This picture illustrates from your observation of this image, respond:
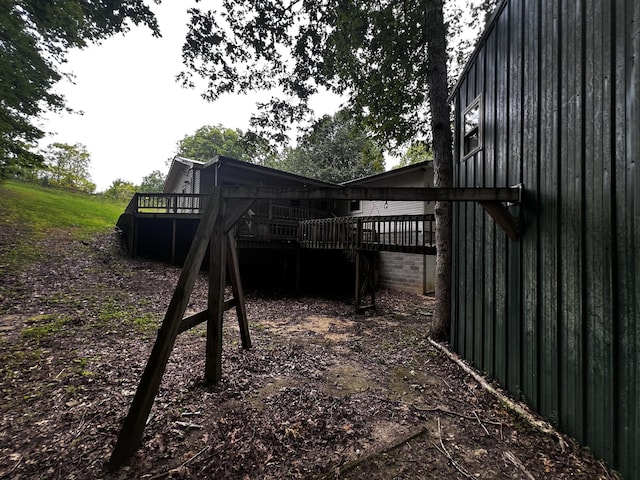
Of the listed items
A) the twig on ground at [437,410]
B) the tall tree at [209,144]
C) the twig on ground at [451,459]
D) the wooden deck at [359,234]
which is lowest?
the twig on ground at [437,410]

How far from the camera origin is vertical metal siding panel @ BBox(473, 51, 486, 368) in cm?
403

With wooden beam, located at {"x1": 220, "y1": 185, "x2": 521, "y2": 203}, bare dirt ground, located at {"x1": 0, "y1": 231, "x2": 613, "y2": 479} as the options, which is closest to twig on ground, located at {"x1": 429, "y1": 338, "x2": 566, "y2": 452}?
bare dirt ground, located at {"x1": 0, "y1": 231, "x2": 613, "y2": 479}

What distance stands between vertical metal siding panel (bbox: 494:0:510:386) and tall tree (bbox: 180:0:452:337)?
7.05 feet

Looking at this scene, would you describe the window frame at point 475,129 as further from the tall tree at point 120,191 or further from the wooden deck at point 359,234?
the tall tree at point 120,191

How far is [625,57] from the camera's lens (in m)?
1.99

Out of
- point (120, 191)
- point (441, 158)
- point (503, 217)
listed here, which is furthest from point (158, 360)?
point (120, 191)

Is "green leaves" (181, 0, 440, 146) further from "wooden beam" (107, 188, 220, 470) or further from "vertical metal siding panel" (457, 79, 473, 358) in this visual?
"wooden beam" (107, 188, 220, 470)

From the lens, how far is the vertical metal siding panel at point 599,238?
211 cm

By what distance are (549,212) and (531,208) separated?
0.91 feet

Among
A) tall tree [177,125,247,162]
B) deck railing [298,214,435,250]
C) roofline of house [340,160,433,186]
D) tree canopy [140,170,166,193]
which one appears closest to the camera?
deck railing [298,214,435,250]

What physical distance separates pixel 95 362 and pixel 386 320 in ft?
20.8

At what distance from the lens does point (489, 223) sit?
12.6 feet

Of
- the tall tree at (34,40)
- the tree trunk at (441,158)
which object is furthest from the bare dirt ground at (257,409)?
the tall tree at (34,40)

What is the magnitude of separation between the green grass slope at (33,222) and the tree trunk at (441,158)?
11.2 metres
